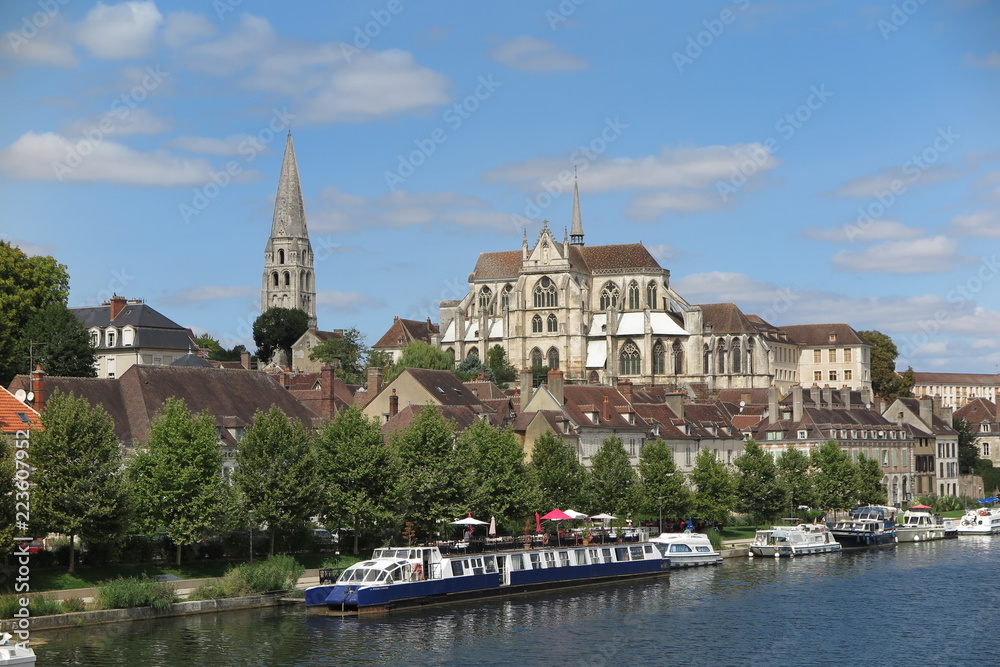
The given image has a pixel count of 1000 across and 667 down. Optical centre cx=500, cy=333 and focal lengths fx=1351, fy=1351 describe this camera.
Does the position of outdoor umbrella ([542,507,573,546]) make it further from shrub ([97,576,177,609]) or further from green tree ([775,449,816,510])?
green tree ([775,449,816,510])

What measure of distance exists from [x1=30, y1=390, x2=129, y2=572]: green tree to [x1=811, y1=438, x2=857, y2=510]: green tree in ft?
185

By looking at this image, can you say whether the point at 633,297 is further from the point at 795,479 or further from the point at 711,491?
Answer: the point at 711,491

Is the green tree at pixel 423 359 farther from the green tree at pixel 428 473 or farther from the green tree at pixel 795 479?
the green tree at pixel 428 473

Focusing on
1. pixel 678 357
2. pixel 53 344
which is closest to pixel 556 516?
pixel 53 344

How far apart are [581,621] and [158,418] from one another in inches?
788

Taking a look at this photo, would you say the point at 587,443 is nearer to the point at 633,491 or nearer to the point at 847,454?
the point at 633,491

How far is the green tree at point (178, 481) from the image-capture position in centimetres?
5412

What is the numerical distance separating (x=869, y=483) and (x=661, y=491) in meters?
26.2

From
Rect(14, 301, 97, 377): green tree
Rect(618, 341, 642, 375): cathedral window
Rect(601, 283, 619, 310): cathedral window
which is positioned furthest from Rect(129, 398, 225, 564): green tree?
Rect(601, 283, 619, 310): cathedral window

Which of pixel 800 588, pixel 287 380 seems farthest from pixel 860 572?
pixel 287 380

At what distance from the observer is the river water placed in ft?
145

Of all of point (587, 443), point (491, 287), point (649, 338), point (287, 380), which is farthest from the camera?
point (491, 287)

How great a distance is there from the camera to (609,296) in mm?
187875

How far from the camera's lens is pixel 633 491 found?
7912cm
